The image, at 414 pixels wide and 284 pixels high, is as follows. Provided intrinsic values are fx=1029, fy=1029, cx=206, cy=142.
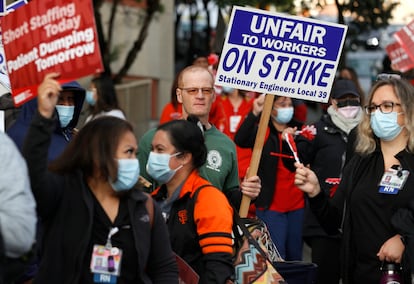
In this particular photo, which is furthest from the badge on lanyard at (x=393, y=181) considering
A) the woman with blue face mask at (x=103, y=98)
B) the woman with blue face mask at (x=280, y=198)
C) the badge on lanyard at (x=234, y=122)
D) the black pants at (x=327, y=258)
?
the woman with blue face mask at (x=103, y=98)

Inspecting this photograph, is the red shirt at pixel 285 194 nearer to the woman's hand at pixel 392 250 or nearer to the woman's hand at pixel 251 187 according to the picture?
the woman's hand at pixel 251 187

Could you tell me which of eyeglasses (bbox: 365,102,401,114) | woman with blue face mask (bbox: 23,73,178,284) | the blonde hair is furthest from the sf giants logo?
eyeglasses (bbox: 365,102,401,114)

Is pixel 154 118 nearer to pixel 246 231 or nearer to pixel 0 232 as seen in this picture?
pixel 246 231

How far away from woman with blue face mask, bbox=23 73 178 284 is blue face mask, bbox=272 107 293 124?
431 centimetres

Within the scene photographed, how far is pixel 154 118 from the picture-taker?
21641 mm

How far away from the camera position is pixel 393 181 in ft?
20.8

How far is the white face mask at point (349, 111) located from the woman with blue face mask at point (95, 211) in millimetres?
4050

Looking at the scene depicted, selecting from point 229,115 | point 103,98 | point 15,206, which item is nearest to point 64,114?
point 15,206

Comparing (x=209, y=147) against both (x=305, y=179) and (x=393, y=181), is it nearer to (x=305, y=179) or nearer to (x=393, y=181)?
(x=305, y=179)

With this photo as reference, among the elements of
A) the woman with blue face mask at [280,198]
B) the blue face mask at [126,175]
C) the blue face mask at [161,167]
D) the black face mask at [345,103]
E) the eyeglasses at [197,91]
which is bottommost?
the woman with blue face mask at [280,198]

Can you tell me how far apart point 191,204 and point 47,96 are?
1.40 metres

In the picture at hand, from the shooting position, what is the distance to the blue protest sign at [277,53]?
6.47 m

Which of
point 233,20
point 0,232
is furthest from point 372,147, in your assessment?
point 0,232

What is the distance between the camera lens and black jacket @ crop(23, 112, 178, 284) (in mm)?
4504
